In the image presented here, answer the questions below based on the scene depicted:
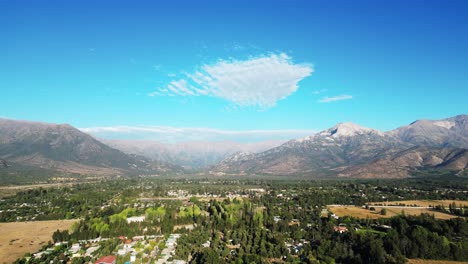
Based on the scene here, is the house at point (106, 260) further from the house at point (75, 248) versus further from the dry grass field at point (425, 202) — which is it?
the dry grass field at point (425, 202)

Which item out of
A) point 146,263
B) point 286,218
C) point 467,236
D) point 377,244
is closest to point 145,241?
point 146,263

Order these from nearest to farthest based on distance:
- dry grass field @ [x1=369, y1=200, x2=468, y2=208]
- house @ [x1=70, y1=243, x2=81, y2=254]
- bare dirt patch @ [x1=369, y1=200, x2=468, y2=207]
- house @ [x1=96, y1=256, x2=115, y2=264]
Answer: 1. house @ [x1=96, y1=256, x2=115, y2=264]
2. house @ [x1=70, y1=243, x2=81, y2=254]
3. bare dirt patch @ [x1=369, y1=200, x2=468, y2=207]
4. dry grass field @ [x1=369, y1=200, x2=468, y2=208]

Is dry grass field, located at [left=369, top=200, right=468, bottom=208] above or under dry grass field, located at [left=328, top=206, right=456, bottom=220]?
above

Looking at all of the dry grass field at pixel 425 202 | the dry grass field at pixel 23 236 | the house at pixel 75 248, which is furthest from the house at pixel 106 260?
the dry grass field at pixel 425 202

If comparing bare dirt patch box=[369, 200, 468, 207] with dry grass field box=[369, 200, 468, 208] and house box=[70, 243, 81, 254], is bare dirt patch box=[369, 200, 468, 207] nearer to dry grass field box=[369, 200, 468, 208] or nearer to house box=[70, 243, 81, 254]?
dry grass field box=[369, 200, 468, 208]

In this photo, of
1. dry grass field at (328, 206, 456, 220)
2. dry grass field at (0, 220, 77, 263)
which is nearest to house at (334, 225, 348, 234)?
dry grass field at (328, 206, 456, 220)

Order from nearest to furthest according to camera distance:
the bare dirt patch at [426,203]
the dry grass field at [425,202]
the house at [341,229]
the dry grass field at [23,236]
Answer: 1. the dry grass field at [23,236]
2. the house at [341,229]
3. the bare dirt patch at [426,203]
4. the dry grass field at [425,202]

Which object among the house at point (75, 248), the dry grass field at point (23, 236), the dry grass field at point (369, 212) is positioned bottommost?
the dry grass field at point (23, 236)

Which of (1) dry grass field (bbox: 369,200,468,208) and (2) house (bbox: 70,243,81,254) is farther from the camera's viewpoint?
(1) dry grass field (bbox: 369,200,468,208)

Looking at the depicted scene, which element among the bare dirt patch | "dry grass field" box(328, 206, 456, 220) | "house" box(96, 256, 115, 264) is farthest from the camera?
the bare dirt patch
